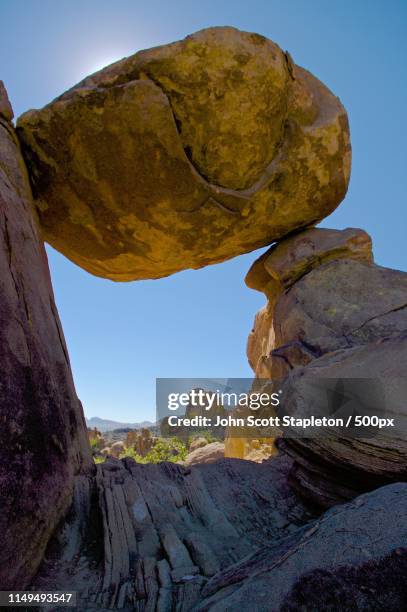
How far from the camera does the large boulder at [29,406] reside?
3.04m

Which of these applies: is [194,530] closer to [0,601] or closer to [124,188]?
[0,601]

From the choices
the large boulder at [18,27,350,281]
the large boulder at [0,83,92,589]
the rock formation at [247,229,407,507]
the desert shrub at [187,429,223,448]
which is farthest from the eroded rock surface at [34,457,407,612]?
the desert shrub at [187,429,223,448]

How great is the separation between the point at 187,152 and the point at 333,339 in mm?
4077

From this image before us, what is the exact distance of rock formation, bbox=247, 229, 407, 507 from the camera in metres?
3.70

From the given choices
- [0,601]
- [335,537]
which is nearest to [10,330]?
[0,601]

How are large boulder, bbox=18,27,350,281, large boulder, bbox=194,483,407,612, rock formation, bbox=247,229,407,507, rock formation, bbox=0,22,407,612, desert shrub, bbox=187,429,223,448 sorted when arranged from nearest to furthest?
1. large boulder, bbox=194,483,407,612
2. rock formation, bbox=0,22,407,612
3. rock formation, bbox=247,229,407,507
4. large boulder, bbox=18,27,350,281
5. desert shrub, bbox=187,429,223,448

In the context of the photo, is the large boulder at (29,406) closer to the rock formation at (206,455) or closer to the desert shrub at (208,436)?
the rock formation at (206,455)

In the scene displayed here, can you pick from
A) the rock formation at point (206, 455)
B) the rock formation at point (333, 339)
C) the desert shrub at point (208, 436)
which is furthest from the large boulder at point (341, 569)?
the desert shrub at point (208, 436)

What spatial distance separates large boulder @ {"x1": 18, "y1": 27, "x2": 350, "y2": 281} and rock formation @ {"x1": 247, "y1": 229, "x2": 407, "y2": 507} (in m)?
1.00

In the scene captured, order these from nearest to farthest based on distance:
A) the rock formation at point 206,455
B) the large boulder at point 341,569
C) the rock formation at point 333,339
→ 1. the large boulder at point 341,569
2. the rock formation at point 333,339
3. the rock formation at point 206,455

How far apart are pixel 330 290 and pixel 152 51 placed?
201 inches

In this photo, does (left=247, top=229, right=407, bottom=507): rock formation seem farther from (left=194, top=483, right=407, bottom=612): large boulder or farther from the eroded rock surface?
(left=194, top=483, right=407, bottom=612): large boulder

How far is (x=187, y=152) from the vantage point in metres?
6.25

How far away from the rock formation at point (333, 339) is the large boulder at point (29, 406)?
255 centimetres
